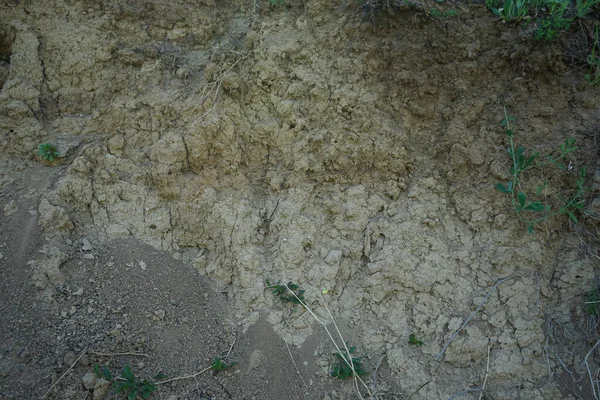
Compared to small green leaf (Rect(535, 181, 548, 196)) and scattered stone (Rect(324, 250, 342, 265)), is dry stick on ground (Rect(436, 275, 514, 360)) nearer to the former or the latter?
small green leaf (Rect(535, 181, 548, 196))

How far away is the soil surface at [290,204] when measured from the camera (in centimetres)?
281

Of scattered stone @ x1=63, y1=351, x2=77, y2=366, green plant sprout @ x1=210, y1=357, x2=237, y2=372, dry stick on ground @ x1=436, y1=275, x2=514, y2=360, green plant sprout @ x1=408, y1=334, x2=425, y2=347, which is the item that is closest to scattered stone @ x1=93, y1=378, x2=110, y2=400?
scattered stone @ x1=63, y1=351, x2=77, y2=366

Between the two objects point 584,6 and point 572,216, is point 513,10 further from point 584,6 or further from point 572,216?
point 572,216

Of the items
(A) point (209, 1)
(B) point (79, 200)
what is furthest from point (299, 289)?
(A) point (209, 1)

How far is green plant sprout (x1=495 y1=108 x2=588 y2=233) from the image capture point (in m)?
2.85

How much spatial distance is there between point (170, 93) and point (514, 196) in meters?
2.94

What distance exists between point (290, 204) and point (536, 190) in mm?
1850

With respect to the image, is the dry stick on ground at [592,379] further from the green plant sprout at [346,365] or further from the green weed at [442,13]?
the green weed at [442,13]

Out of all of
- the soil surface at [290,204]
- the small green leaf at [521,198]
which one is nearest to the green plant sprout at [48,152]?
the soil surface at [290,204]

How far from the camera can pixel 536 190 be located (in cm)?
297

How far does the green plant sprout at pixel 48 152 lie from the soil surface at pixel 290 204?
2.6 inches

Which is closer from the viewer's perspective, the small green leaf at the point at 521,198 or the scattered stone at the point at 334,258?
the small green leaf at the point at 521,198

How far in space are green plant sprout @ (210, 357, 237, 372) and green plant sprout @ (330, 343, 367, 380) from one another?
72 centimetres

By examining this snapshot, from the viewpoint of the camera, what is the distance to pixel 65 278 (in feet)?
9.92
